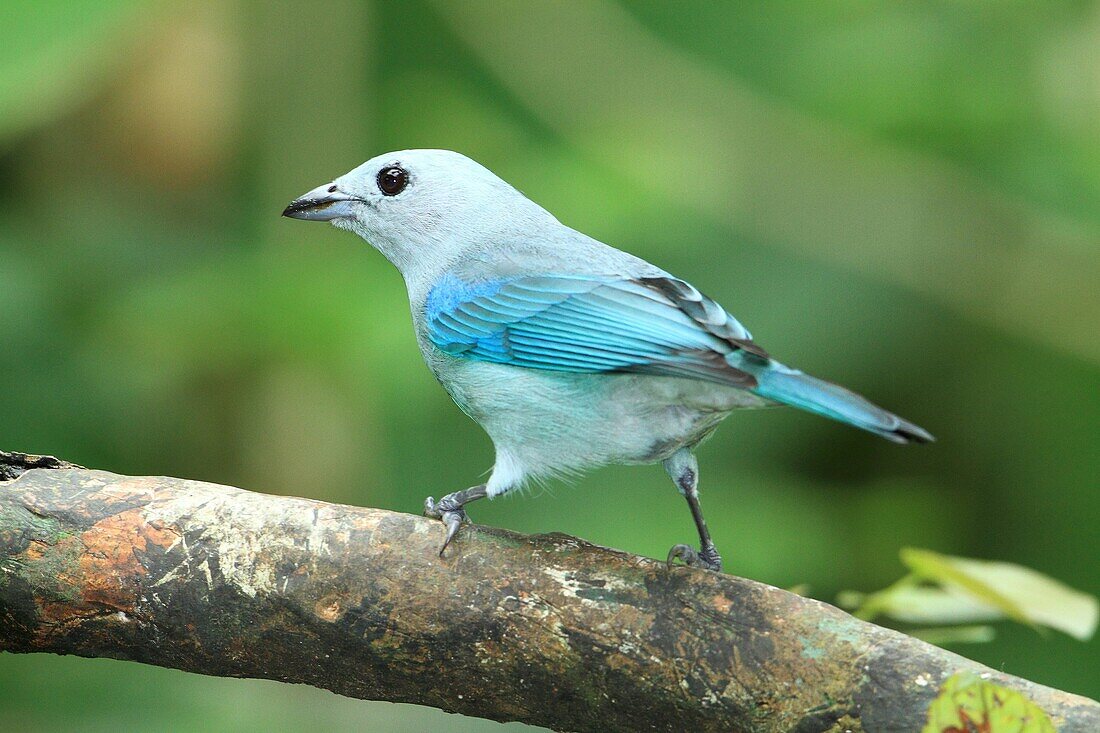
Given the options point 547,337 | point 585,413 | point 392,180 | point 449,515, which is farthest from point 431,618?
point 392,180

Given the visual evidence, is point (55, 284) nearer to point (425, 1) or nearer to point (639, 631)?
point (425, 1)

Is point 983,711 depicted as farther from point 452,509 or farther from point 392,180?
point 392,180

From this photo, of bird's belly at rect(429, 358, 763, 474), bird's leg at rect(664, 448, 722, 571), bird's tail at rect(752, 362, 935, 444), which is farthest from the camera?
bird's leg at rect(664, 448, 722, 571)

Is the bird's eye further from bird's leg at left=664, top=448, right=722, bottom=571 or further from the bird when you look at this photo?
bird's leg at left=664, top=448, right=722, bottom=571

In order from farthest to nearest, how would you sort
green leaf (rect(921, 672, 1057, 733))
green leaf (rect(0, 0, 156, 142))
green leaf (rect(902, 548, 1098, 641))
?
green leaf (rect(0, 0, 156, 142)) → green leaf (rect(902, 548, 1098, 641)) → green leaf (rect(921, 672, 1057, 733))

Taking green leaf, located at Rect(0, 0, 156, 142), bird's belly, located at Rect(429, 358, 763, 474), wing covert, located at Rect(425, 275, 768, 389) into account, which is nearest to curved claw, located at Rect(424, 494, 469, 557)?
bird's belly, located at Rect(429, 358, 763, 474)

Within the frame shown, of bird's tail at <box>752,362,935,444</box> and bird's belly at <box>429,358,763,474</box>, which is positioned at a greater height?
bird's tail at <box>752,362,935,444</box>

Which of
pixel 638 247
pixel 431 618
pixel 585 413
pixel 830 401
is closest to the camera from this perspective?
pixel 830 401

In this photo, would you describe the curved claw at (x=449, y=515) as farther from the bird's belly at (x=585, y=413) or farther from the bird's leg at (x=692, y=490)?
the bird's leg at (x=692, y=490)
